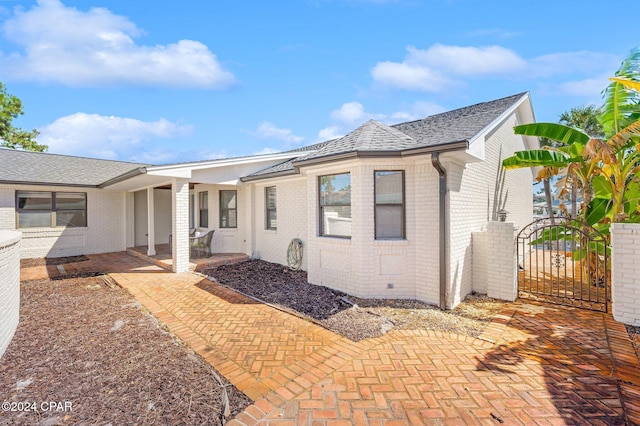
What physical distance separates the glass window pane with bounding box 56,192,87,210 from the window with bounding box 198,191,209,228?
561 cm

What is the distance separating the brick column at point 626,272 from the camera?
4.79 metres

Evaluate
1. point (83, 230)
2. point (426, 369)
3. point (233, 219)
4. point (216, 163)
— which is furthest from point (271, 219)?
point (83, 230)

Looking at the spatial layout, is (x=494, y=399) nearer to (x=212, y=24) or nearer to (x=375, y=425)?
(x=375, y=425)

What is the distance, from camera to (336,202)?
689cm

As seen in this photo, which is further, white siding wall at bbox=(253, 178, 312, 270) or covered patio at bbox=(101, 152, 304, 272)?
white siding wall at bbox=(253, 178, 312, 270)

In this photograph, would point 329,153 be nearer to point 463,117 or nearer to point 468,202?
point 468,202

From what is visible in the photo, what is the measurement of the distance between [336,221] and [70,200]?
1268 cm

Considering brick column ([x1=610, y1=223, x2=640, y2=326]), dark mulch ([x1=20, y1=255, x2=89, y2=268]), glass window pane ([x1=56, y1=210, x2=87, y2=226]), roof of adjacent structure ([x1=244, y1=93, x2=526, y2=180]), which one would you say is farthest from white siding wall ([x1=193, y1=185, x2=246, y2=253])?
brick column ([x1=610, y1=223, x2=640, y2=326])

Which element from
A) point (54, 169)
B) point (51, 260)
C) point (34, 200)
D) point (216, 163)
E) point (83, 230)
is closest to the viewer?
point (216, 163)

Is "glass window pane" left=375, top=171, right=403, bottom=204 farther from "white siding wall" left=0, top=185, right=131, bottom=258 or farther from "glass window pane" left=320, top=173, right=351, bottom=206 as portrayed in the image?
"white siding wall" left=0, top=185, right=131, bottom=258

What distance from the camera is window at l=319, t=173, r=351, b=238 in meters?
6.69

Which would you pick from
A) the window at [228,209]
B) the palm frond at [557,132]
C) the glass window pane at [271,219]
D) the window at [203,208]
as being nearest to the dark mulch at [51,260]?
the window at [203,208]

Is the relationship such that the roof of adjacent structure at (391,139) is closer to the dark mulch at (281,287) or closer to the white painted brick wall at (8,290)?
the dark mulch at (281,287)

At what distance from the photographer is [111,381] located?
3.29 metres
